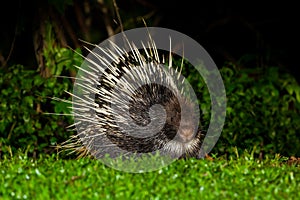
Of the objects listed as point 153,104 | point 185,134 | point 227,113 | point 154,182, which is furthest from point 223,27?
point 154,182

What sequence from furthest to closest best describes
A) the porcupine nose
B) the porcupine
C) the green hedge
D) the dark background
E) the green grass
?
the dark background
the green hedge
the porcupine
the porcupine nose
the green grass

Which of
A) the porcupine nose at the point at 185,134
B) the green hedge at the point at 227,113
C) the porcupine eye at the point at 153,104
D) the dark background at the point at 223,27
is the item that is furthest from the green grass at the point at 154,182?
the dark background at the point at 223,27

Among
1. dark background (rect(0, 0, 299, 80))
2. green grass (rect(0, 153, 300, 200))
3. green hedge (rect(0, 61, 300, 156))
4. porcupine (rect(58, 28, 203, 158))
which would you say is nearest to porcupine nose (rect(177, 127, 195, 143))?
porcupine (rect(58, 28, 203, 158))

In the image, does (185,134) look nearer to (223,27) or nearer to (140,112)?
(140,112)

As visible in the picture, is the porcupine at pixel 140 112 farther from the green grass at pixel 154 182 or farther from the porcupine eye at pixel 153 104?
the green grass at pixel 154 182

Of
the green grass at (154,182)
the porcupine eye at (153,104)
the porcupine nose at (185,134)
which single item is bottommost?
the green grass at (154,182)

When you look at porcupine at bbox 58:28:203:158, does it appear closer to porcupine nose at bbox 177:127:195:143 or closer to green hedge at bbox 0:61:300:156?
porcupine nose at bbox 177:127:195:143

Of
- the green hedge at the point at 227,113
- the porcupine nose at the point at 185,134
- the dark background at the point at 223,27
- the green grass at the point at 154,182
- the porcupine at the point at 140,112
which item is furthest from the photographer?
the dark background at the point at 223,27

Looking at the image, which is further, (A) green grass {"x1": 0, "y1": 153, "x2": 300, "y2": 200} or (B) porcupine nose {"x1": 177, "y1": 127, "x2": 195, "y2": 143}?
(B) porcupine nose {"x1": 177, "y1": 127, "x2": 195, "y2": 143}

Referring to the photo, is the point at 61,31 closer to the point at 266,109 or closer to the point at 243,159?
the point at 266,109
